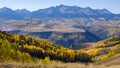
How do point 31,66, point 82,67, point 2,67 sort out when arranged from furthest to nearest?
point 82,67 → point 31,66 → point 2,67

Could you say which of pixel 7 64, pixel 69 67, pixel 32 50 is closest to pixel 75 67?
pixel 69 67

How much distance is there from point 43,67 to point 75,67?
357 centimetres

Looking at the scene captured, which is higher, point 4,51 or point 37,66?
point 37,66

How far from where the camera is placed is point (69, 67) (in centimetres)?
2914

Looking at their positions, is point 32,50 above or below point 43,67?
below

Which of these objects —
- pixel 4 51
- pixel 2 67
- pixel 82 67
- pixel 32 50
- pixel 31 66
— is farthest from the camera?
pixel 32 50

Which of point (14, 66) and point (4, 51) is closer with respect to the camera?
point (14, 66)

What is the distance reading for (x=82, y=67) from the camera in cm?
3009

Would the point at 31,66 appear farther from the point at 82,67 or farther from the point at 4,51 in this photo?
the point at 4,51

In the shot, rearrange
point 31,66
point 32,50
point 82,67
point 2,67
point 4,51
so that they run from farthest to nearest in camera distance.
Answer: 1. point 32,50
2. point 4,51
3. point 82,67
4. point 31,66
5. point 2,67

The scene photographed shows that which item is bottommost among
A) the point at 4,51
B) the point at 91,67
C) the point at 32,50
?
the point at 32,50

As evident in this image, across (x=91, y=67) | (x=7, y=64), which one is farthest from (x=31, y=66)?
(x=91, y=67)

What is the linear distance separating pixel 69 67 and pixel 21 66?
16.9 ft

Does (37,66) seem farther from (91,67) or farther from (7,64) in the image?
(91,67)
